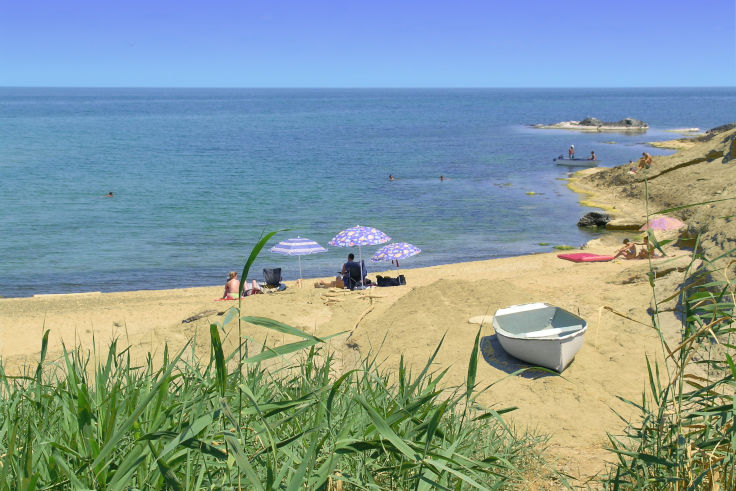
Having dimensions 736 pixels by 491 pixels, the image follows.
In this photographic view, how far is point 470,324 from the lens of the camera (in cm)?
1130

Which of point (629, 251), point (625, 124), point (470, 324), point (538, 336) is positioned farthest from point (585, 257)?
point (625, 124)

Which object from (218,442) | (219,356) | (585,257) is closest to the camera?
(219,356)

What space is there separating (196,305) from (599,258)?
11565 mm

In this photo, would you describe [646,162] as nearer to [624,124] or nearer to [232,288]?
[232,288]

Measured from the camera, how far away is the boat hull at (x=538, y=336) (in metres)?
9.28

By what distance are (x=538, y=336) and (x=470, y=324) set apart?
185 centimetres

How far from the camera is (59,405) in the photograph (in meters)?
3.52

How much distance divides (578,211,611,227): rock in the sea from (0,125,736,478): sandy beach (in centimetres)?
765

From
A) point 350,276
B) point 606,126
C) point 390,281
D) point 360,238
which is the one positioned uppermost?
point 606,126

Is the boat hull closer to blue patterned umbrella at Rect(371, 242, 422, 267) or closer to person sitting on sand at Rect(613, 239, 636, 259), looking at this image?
blue patterned umbrella at Rect(371, 242, 422, 267)

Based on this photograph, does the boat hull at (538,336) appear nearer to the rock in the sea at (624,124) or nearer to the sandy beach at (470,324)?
the sandy beach at (470,324)

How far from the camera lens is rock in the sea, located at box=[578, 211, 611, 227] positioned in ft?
86.7

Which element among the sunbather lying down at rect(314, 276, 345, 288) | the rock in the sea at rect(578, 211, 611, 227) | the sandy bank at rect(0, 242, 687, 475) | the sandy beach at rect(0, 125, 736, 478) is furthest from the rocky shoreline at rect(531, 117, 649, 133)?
the sunbather lying down at rect(314, 276, 345, 288)

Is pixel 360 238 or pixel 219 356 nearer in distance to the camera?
pixel 219 356
